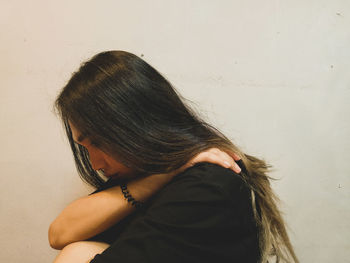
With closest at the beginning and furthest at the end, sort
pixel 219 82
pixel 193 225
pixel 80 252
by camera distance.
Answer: pixel 193 225 → pixel 80 252 → pixel 219 82

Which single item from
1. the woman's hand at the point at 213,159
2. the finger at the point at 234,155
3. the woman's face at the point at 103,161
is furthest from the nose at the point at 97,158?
the finger at the point at 234,155

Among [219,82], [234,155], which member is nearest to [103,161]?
[234,155]

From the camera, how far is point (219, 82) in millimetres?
983

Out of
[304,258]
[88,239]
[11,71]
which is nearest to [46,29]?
[11,71]

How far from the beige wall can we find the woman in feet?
0.93

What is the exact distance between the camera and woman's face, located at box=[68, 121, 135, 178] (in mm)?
697

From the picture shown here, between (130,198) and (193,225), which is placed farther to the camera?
(130,198)

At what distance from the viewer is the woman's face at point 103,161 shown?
0.70 m

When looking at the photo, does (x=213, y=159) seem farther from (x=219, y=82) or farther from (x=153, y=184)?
(x=219, y=82)

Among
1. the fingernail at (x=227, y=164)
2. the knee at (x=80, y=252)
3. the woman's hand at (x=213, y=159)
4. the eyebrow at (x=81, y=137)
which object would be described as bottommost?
the knee at (x=80, y=252)

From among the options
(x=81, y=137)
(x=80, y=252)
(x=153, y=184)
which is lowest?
(x=80, y=252)

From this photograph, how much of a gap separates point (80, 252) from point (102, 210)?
0.10 metres

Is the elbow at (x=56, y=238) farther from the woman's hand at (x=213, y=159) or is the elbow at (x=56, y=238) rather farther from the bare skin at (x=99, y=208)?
the woman's hand at (x=213, y=159)

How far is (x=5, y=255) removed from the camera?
42.9 inches
